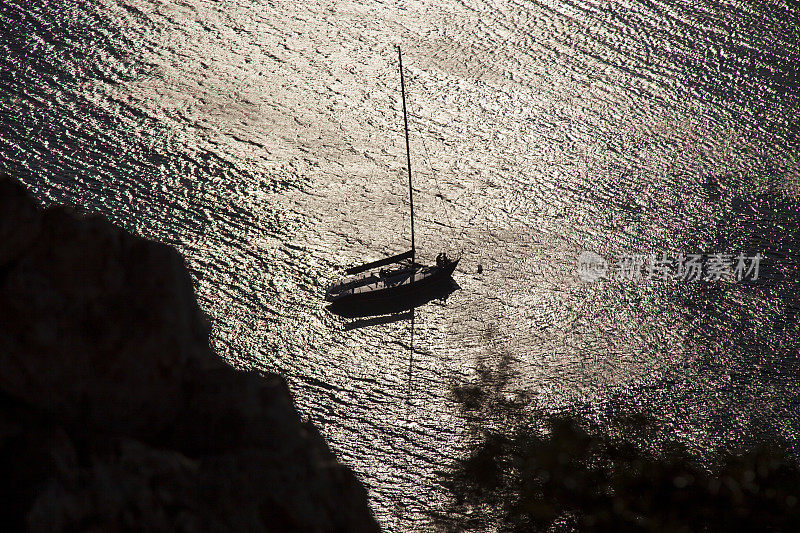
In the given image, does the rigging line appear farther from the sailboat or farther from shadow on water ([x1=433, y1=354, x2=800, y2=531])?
shadow on water ([x1=433, y1=354, x2=800, y2=531])

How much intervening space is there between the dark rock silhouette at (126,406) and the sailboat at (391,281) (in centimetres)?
5972

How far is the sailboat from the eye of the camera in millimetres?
80375

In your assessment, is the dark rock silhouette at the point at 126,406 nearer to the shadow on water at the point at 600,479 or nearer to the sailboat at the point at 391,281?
the shadow on water at the point at 600,479

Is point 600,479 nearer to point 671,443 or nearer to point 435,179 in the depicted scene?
point 671,443

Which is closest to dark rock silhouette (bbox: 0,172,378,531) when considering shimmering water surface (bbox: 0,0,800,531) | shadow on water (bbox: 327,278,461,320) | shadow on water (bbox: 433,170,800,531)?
shadow on water (bbox: 433,170,800,531)

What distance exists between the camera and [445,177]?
96750mm

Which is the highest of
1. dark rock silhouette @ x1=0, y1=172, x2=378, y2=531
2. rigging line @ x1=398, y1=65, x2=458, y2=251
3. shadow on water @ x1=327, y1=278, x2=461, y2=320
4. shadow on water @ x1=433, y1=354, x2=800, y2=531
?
dark rock silhouette @ x1=0, y1=172, x2=378, y2=531

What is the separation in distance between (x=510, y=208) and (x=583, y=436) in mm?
34335

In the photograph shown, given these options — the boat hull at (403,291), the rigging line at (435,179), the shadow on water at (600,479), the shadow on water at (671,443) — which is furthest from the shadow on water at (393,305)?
the shadow on water at (600,479)

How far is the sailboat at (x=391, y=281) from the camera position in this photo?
80375 mm

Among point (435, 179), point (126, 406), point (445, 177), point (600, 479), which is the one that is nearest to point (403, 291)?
point (435, 179)

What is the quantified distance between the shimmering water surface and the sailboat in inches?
89.4

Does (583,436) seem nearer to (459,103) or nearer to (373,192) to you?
(373,192)

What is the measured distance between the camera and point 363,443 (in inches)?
2542
